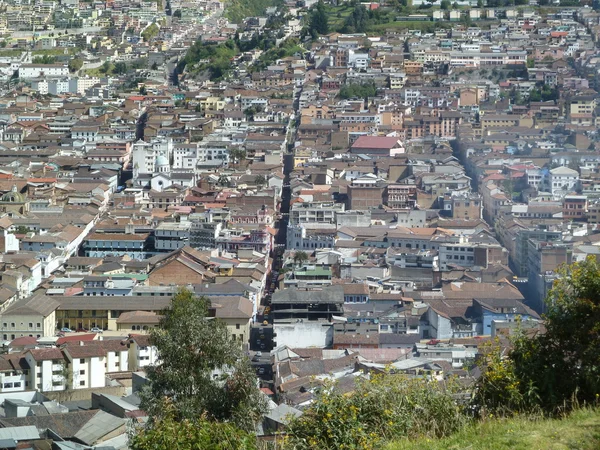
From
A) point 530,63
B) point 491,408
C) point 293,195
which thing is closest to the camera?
point 491,408

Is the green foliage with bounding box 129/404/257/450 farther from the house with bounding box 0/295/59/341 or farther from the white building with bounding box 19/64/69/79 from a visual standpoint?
the white building with bounding box 19/64/69/79

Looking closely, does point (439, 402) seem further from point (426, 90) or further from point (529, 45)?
point (529, 45)

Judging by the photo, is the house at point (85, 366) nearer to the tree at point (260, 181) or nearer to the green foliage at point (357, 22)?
the tree at point (260, 181)

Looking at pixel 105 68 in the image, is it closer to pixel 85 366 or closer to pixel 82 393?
pixel 85 366

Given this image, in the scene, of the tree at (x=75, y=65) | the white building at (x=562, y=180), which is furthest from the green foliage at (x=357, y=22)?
the white building at (x=562, y=180)

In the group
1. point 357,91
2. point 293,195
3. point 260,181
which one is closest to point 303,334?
point 293,195

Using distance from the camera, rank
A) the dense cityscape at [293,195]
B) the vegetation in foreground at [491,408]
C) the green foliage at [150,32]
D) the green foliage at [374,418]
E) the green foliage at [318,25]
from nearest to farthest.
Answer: the vegetation in foreground at [491,408] < the green foliage at [374,418] < the dense cityscape at [293,195] < the green foliage at [318,25] < the green foliage at [150,32]
